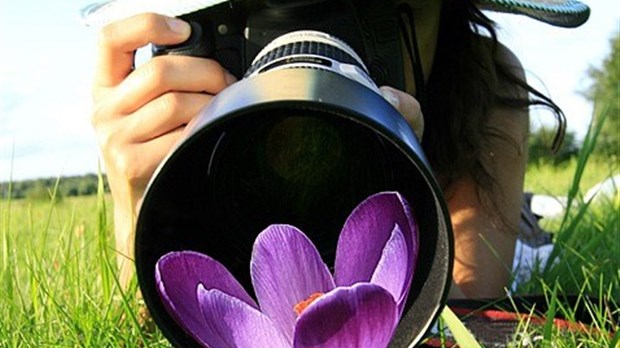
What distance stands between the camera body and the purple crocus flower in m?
0.29

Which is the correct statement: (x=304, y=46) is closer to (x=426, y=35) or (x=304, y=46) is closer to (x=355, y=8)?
(x=355, y=8)

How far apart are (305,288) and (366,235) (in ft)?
0.12

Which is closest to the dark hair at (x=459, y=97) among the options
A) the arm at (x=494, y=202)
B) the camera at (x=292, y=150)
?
the arm at (x=494, y=202)

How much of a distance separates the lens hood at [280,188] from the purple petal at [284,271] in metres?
0.07

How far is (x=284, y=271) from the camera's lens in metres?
0.39


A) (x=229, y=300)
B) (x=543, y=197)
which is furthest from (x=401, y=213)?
(x=543, y=197)

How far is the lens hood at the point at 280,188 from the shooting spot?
463 millimetres

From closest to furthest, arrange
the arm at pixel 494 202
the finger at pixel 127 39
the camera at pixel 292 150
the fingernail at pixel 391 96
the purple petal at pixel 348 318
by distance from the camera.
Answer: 1. the purple petal at pixel 348 318
2. the camera at pixel 292 150
3. the fingernail at pixel 391 96
4. the finger at pixel 127 39
5. the arm at pixel 494 202

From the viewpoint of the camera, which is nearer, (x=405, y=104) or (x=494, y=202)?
(x=405, y=104)

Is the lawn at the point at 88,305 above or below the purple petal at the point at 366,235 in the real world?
below

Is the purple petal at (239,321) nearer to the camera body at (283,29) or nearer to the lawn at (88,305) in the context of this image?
the lawn at (88,305)

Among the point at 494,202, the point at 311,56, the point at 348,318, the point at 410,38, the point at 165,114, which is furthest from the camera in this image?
the point at 494,202

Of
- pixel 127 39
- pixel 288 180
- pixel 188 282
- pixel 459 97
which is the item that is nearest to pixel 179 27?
pixel 127 39

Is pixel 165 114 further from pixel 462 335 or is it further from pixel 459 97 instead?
pixel 459 97
